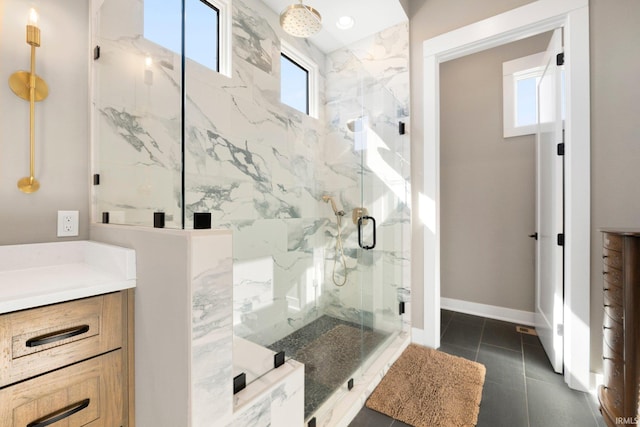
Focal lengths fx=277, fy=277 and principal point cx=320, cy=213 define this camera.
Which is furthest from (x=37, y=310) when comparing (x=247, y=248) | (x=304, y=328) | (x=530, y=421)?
(x=530, y=421)

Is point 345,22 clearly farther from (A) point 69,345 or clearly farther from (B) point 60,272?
(A) point 69,345

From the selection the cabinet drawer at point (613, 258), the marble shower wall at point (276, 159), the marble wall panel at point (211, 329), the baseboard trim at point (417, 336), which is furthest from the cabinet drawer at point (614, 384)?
the marble wall panel at point (211, 329)

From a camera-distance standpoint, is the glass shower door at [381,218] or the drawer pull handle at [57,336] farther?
the glass shower door at [381,218]

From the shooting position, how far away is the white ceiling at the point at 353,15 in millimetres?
2270

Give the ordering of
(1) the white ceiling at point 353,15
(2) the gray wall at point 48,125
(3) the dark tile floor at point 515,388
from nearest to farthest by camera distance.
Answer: (2) the gray wall at point 48,125, (3) the dark tile floor at point 515,388, (1) the white ceiling at point 353,15

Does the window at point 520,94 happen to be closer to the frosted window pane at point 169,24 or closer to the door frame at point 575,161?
the door frame at point 575,161

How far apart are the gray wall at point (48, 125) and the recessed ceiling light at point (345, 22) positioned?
6.11 feet

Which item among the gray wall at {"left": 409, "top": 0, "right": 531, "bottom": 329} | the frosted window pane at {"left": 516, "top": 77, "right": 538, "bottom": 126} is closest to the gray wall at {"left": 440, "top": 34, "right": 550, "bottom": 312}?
the frosted window pane at {"left": 516, "top": 77, "right": 538, "bottom": 126}

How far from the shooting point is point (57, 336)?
79 cm

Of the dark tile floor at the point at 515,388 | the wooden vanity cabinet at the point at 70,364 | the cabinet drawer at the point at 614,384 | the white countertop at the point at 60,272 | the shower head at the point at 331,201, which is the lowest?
the dark tile floor at the point at 515,388

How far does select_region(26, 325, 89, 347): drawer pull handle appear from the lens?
76 centimetres

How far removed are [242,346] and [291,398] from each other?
→ 0.27 m

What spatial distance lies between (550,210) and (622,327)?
1.11 m

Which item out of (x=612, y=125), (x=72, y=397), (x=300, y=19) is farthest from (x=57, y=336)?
(x=612, y=125)
